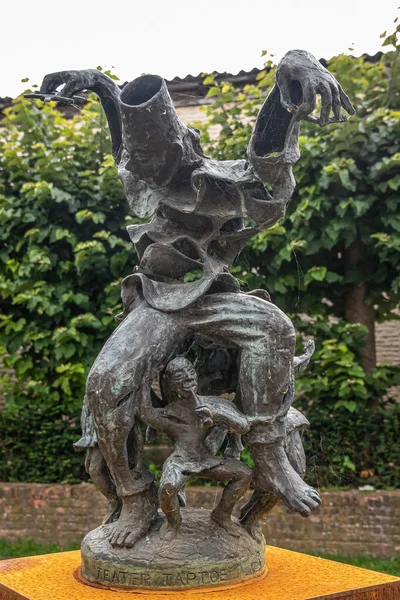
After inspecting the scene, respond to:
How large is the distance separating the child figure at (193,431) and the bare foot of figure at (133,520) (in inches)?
4.2

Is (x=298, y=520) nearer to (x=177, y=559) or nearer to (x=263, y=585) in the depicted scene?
(x=263, y=585)

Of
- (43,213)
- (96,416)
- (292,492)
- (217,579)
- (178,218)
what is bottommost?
(217,579)

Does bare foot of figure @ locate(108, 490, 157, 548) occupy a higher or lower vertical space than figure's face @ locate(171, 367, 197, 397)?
lower

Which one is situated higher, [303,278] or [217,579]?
[303,278]

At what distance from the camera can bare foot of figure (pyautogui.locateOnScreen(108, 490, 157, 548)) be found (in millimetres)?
2980

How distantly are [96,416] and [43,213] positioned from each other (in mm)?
4563

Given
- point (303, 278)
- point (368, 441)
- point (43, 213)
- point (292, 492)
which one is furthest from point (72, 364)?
point (292, 492)

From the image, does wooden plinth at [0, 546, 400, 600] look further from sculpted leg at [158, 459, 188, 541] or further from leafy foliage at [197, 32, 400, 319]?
leafy foliage at [197, 32, 400, 319]

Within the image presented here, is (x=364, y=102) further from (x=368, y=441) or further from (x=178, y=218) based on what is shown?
(x=178, y=218)

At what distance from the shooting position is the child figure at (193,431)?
2.97 m

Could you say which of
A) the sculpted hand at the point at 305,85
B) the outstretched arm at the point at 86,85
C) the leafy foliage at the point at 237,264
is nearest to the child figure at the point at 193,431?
the sculpted hand at the point at 305,85

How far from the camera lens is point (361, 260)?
6715 mm

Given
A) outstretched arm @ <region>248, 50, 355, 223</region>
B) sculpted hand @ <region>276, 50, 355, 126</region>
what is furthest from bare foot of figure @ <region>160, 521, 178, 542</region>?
sculpted hand @ <region>276, 50, 355, 126</region>

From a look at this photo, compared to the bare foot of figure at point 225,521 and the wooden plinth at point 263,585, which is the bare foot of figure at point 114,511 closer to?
the wooden plinth at point 263,585
